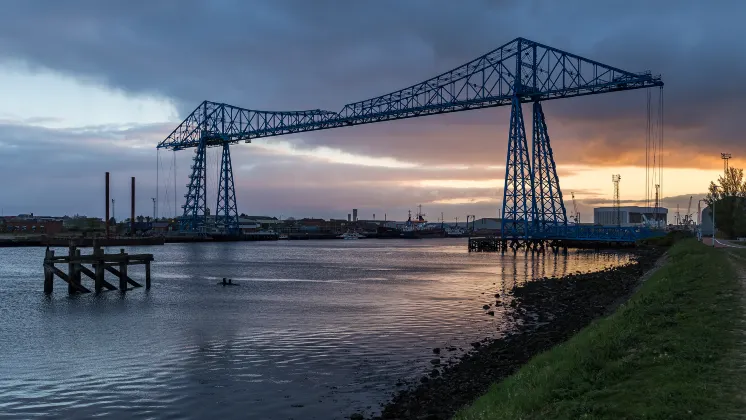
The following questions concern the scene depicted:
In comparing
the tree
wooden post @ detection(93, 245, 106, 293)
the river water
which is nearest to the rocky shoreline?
the river water

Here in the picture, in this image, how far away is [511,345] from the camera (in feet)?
62.4

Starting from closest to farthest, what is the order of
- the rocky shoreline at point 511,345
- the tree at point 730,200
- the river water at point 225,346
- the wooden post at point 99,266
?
1. the rocky shoreline at point 511,345
2. the river water at point 225,346
3. the wooden post at point 99,266
4. the tree at point 730,200

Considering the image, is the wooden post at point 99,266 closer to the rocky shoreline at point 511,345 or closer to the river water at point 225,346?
the river water at point 225,346

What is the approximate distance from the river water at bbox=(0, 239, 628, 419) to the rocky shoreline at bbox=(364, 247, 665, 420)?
2.82ft

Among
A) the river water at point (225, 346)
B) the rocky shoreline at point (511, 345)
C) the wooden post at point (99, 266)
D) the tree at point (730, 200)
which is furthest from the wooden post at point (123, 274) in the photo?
the tree at point (730, 200)

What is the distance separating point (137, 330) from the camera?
23.9 metres

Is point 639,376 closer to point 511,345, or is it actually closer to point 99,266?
point 511,345

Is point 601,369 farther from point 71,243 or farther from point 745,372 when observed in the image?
point 71,243

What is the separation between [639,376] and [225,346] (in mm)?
14239

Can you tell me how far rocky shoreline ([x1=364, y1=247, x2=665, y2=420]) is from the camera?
12844 millimetres

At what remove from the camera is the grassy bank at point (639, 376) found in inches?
335

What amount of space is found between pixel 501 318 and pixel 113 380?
52.8 ft

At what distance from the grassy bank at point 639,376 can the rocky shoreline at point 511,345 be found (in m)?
1.29

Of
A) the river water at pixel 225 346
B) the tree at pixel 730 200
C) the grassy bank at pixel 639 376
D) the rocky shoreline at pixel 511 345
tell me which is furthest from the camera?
the tree at pixel 730 200
